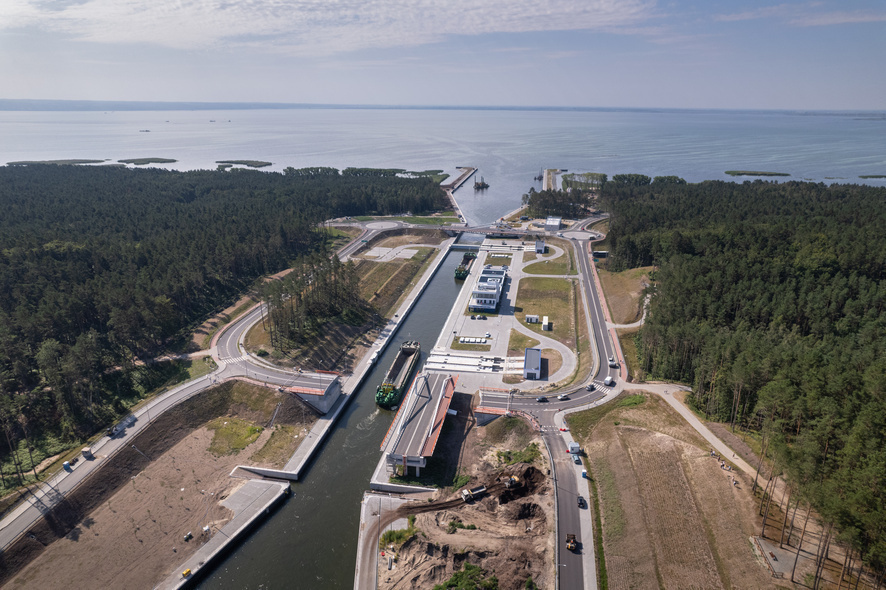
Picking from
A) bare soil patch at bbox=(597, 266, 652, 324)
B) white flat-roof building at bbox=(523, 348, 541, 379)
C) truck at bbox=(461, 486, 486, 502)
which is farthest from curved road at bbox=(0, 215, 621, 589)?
truck at bbox=(461, 486, 486, 502)

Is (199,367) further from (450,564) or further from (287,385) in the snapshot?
(450,564)

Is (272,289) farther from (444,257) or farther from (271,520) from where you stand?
(444,257)

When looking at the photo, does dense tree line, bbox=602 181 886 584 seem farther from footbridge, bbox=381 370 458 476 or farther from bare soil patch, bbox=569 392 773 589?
footbridge, bbox=381 370 458 476

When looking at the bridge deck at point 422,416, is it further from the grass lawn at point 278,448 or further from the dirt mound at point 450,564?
the grass lawn at point 278,448

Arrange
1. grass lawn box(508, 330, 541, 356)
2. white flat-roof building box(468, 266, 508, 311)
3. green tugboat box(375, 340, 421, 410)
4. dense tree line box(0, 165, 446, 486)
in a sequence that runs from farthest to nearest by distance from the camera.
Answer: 1. white flat-roof building box(468, 266, 508, 311)
2. grass lawn box(508, 330, 541, 356)
3. green tugboat box(375, 340, 421, 410)
4. dense tree line box(0, 165, 446, 486)

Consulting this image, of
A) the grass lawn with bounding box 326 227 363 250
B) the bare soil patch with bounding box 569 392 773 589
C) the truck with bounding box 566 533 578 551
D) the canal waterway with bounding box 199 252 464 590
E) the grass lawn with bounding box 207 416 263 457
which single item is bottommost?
the canal waterway with bounding box 199 252 464 590

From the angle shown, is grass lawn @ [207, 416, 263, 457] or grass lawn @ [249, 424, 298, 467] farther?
grass lawn @ [207, 416, 263, 457]
